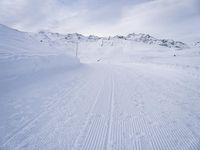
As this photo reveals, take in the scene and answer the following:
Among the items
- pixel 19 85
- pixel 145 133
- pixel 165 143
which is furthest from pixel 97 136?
pixel 19 85

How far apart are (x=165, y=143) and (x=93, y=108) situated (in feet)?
8.28

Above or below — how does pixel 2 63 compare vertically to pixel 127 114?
above

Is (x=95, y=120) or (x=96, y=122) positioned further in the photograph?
(x=95, y=120)

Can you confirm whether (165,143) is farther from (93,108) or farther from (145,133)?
(93,108)

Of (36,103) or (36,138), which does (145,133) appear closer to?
(36,138)

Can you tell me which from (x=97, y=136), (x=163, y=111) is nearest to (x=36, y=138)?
(x=97, y=136)

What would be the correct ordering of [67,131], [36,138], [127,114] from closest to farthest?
[36,138] → [67,131] → [127,114]

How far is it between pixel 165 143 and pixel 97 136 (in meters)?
1.47

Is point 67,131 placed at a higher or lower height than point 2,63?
lower

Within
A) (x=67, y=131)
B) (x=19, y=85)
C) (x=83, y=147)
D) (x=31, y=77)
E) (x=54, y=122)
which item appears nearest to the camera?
(x=83, y=147)

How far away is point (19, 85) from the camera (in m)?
7.71

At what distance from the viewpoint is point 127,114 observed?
5.10 m

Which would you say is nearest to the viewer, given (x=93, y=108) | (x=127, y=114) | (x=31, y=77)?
(x=127, y=114)

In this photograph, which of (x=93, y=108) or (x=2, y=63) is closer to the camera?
(x=93, y=108)
